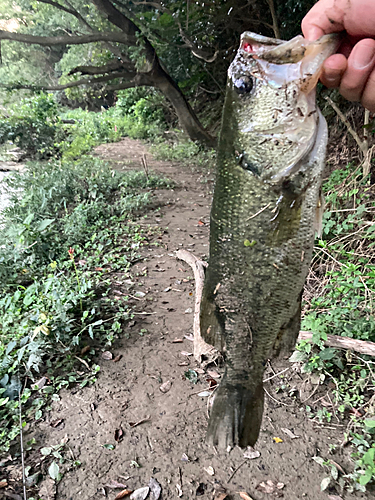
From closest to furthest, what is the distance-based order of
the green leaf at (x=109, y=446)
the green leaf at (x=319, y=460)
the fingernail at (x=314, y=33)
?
1. the fingernail at (x=314, y=33)
2. the green leaf at (x=319, y=460)
3. the green leaf at (x=109, y=446)

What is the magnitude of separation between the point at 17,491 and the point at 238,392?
154 cm

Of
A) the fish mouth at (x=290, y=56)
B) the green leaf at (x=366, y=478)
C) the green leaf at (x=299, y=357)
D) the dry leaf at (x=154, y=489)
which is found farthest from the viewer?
the green leaf at (x=299, y=357)

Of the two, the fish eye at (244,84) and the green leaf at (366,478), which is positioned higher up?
the fish eye at (244,84)

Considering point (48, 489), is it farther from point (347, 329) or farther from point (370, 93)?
point (370, 93)

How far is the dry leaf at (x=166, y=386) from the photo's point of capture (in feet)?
8.95

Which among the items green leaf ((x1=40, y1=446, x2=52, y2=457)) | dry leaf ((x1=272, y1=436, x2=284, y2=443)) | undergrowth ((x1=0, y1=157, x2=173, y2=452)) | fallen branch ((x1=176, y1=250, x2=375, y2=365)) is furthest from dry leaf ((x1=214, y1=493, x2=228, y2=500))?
undergrowth ((x1=0, y1=157, x2=173, y2=452))

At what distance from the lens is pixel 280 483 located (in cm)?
210

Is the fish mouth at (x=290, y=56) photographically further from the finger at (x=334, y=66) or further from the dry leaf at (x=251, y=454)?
the dry leaf at (x=251, y=454)

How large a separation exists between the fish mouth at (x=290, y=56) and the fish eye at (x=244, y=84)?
67 mm

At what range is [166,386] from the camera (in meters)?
2.76

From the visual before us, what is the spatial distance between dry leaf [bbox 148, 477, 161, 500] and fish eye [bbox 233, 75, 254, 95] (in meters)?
2.36

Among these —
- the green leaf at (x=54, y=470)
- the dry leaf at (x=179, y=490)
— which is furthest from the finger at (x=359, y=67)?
the green leaf at (x=54, y=470)

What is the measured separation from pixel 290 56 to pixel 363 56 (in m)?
0.39

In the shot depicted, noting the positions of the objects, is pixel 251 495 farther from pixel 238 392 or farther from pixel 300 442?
pixel 238 392
